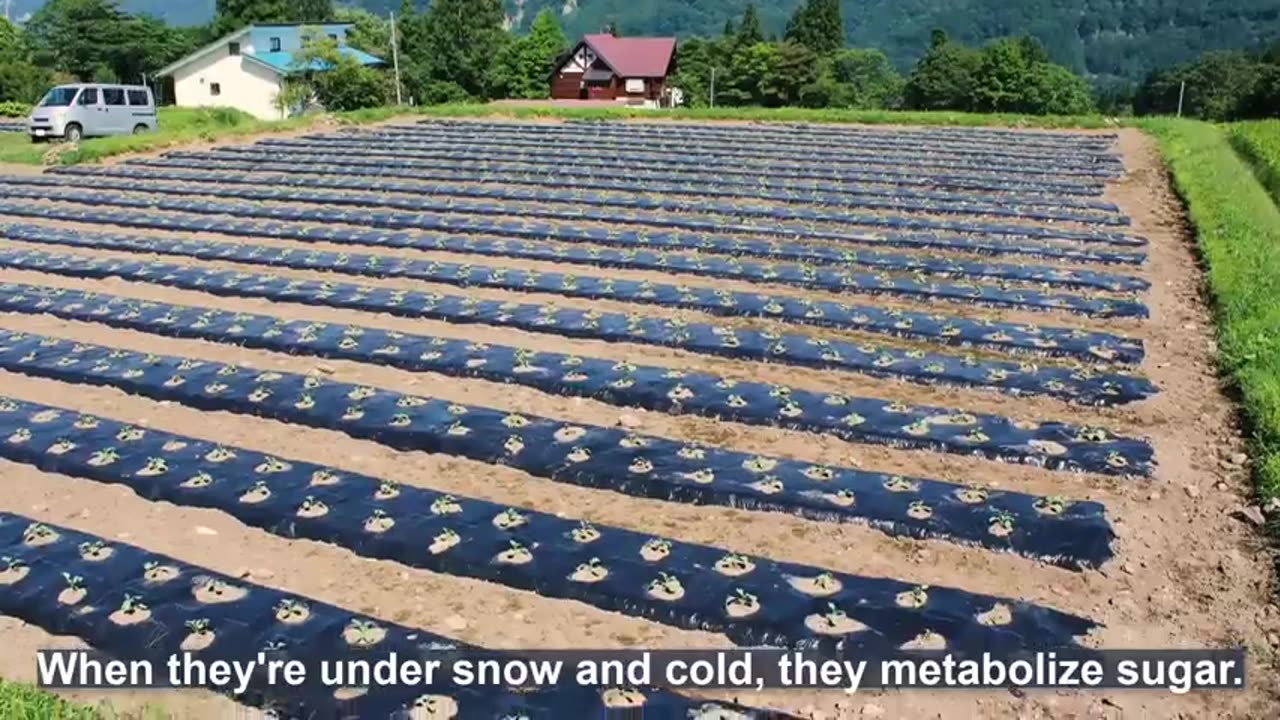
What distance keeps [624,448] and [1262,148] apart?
54.2ft

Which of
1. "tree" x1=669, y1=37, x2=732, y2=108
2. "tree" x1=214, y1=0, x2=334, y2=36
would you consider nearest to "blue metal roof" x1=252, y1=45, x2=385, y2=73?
"tree" x1=214, y1=0, x2=334, y2=36

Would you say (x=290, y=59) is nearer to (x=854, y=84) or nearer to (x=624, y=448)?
(x=854, y=84)

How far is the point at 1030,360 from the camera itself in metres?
7.59

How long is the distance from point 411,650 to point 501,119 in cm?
2431

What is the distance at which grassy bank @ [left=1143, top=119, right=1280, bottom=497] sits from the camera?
616 centimetres

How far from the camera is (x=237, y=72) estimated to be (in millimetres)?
45781

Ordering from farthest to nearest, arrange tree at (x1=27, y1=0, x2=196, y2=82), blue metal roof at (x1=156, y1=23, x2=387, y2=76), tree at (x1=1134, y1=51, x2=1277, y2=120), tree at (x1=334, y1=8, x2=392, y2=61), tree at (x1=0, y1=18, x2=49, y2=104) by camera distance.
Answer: tree at (x1=1134, y1=51, x2=1277, y2=120) → tree at (x1=334, y1=8, x2=392, y2=61) → tree at (x1=27, y1=0, x2=196, y2=82) → blue metal roof at (x1=156, y1=23, x2=387, y2=76) → tree at (x1=0, y1=18, x2=49, y2=104)

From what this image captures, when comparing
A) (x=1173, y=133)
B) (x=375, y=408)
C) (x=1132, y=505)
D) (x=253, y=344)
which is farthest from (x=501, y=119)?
(x=1132, y=505)

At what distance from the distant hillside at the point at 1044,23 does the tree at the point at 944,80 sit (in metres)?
57.8

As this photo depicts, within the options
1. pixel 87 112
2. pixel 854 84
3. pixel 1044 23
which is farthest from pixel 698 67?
pixel 1044 23

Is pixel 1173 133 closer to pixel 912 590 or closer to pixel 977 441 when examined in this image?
pixel 977 441

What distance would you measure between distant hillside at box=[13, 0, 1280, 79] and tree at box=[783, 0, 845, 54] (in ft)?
176

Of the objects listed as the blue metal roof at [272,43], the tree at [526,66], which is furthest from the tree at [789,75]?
the blue metal roof at [272,43]

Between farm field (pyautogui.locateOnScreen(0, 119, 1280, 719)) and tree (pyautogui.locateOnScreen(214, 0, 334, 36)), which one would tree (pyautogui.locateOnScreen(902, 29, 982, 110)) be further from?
farm field (pyautogui.locateOnScreen(0, 119, 1280, 719))
